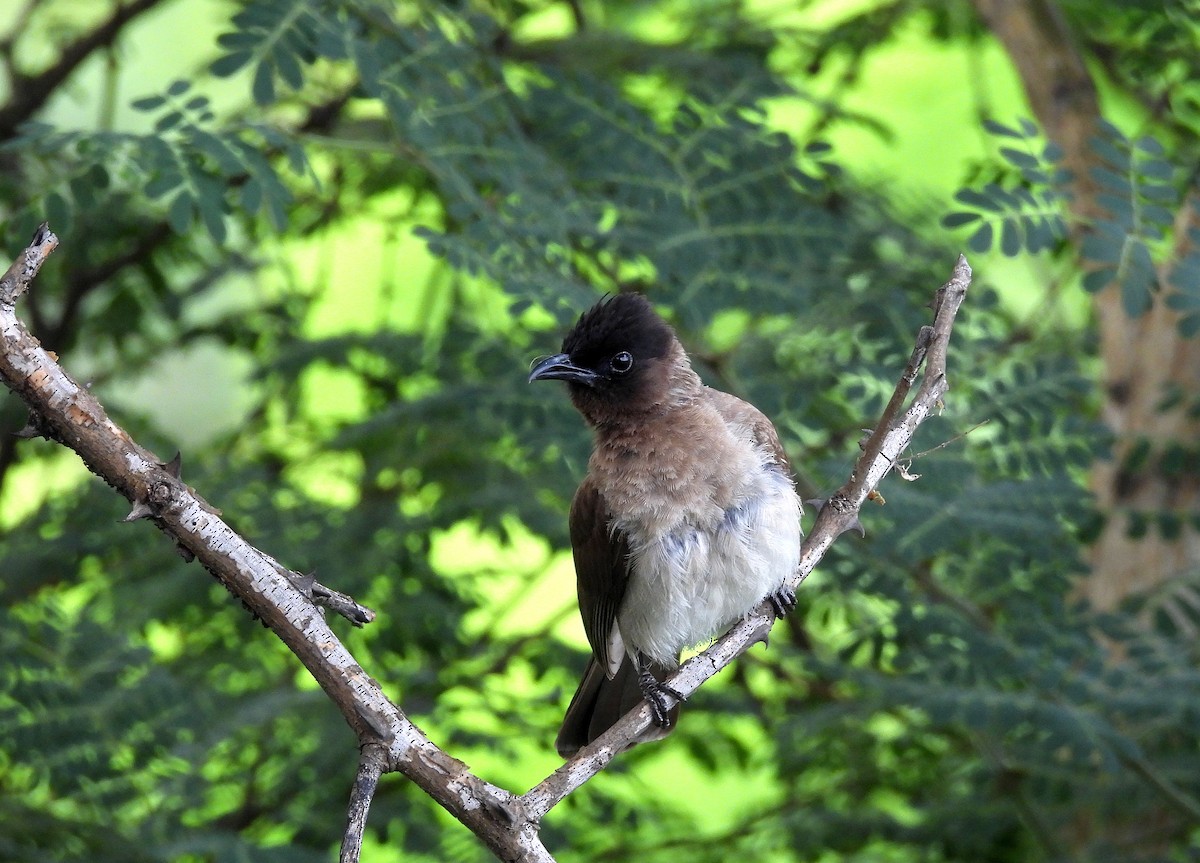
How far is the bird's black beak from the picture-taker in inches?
109

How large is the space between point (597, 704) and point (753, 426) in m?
0.69

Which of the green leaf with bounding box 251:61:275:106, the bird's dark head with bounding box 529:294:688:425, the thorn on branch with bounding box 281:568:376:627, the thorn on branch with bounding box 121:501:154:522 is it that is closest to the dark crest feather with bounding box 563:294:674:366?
the bird's dark head with bounding box 529:294:688:425

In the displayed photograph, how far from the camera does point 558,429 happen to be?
132 inches

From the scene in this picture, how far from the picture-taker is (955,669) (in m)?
3.20

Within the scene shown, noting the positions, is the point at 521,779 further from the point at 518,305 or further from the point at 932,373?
the point at 932,373

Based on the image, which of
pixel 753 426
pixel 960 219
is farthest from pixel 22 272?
pixel 960 219

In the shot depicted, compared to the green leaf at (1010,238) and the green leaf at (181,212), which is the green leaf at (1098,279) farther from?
the green leaf at (181,212)

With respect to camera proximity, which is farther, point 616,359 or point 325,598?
point 616,359

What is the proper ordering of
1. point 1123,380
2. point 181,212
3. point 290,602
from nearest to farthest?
1. point 290,602
2. point 181,212
3. point 1123,380

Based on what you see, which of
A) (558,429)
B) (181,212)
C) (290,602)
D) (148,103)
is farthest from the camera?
(558,429)

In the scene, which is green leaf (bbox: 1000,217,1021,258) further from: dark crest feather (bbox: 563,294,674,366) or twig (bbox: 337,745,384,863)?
twig (bbox: 337,745,384,863)

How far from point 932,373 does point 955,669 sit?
142 centimetres

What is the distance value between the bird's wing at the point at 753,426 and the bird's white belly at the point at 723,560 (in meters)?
0.06

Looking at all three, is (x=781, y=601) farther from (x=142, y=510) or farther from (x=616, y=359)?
(x=142, y=510)
